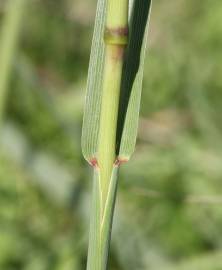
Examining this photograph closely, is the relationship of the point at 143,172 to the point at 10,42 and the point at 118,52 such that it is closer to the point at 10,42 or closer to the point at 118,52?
the point at 10,42

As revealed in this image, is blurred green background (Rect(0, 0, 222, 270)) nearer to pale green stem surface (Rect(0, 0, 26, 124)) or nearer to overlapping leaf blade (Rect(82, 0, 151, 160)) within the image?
pale green stem surface (Rect(0, 0, 26, 124))

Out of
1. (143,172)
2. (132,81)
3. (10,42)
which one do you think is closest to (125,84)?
(132,81)

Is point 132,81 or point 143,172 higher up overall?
point 132,81

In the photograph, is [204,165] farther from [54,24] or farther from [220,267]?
[54,24]

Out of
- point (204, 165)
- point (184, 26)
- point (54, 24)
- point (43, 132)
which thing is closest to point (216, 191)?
point (204, 165)

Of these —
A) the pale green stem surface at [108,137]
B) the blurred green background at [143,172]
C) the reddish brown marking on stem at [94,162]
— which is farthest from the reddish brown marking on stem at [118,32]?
the blurred green background at [143,172]

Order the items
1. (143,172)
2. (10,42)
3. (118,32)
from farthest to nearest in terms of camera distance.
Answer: (143,172), (10,42), (118,32)
